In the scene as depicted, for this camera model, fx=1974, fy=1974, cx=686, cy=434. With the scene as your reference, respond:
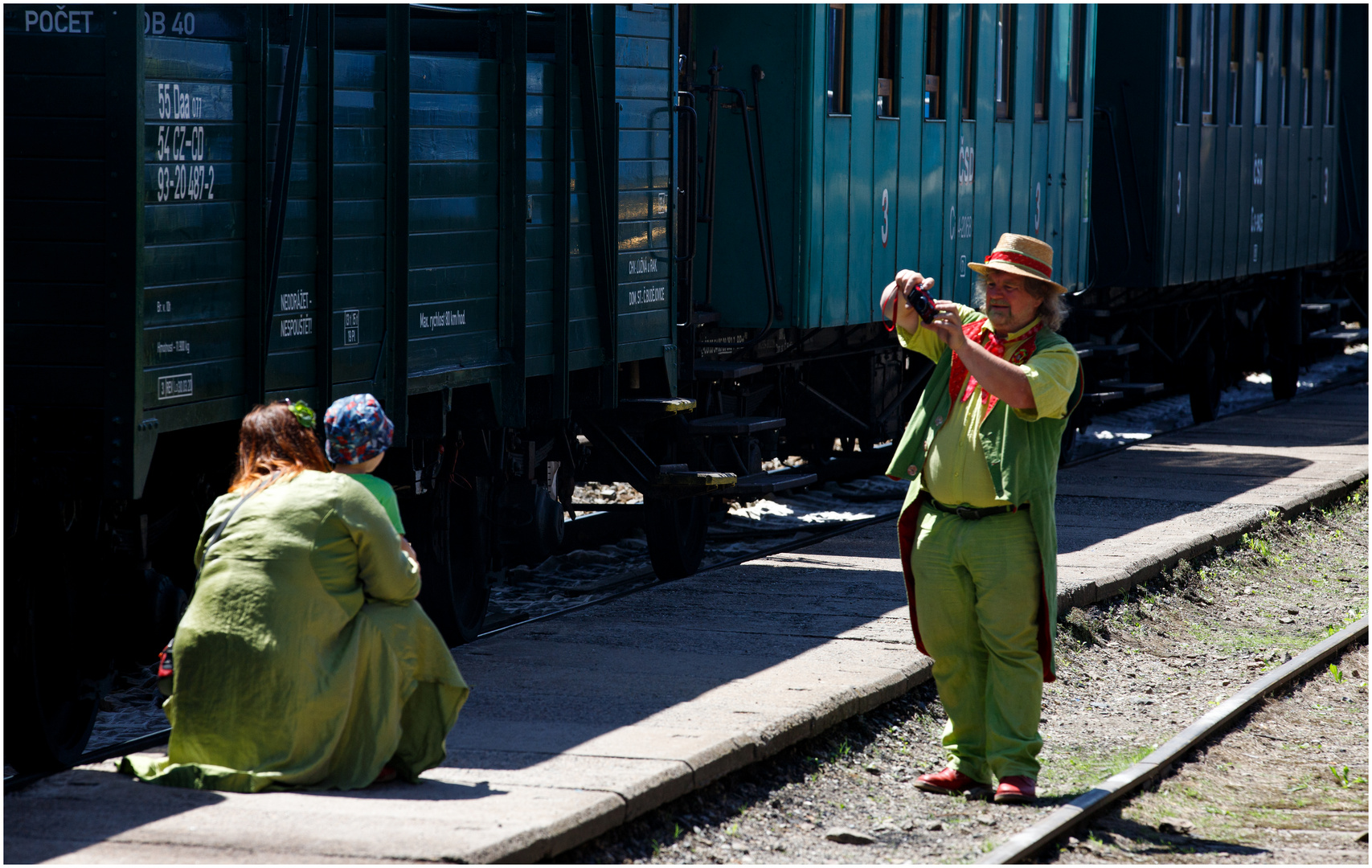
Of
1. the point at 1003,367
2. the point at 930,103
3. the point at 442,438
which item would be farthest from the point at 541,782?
the point at 930,103

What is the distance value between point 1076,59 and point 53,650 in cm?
1124

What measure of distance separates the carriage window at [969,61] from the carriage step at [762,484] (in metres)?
3.72

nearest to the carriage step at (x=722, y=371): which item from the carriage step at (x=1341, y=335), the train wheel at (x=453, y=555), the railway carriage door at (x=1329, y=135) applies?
the train wheel at (x=453, y=555)

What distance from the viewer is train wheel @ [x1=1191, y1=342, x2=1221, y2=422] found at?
19.2 metres

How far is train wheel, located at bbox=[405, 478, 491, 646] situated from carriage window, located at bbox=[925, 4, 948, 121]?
5.13m

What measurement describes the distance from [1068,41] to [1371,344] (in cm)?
854

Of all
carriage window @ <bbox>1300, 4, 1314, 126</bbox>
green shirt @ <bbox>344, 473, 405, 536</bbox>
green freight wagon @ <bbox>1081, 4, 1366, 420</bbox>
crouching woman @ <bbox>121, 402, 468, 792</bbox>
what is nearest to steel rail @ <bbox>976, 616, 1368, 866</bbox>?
crouching woman @ <bbox>121, 402, 468, 792</bbox>

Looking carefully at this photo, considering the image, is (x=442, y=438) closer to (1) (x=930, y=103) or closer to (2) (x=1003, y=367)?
(2) (x=1003, y=367)

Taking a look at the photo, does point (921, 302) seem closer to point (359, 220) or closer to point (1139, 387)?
point (359, 220)

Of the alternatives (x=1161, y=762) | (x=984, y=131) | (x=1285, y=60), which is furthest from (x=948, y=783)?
(x=1285, y=60)

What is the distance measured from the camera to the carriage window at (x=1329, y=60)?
74.4ft

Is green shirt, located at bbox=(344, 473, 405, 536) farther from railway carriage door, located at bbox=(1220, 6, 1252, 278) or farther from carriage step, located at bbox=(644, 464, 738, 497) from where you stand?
railway carriage door, located at bbox=(1220, 6, 1252, 278)

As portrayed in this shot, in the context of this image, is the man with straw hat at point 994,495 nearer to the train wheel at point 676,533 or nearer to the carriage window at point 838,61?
the train wheel at point 676,533

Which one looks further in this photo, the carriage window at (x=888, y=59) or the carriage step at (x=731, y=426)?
the carriage window at (x=888, y=59)
